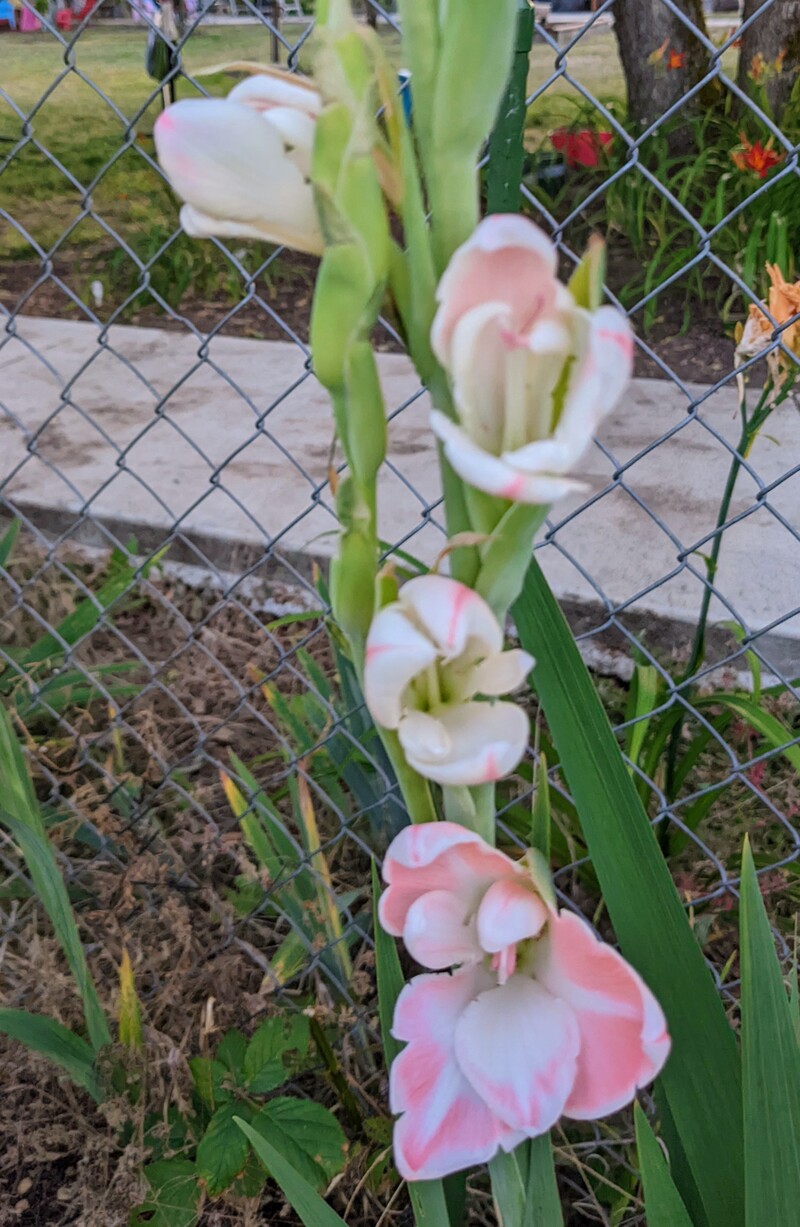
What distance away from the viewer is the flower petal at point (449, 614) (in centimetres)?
31

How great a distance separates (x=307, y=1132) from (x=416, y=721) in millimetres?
703

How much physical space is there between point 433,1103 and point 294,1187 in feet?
0.73

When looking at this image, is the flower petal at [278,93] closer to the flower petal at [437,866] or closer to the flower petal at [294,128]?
the flower petal at [294,128]

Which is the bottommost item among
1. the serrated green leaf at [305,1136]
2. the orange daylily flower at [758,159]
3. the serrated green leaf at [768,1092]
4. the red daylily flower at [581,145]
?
the serrated green leaf at [305,1136]

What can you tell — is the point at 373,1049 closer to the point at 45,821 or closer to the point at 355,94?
the point at 45,821

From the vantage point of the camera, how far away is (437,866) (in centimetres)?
37

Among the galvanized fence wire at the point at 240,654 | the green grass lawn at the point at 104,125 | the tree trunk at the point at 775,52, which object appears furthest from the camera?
the green grass lawn at the point at 104,125

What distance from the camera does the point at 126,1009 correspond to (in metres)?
0.93

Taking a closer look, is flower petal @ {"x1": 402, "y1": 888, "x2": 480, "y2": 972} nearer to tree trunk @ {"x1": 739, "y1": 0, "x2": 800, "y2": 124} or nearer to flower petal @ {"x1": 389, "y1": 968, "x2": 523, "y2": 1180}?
flower petal @ {"x1": 389, "y1": 968, "x2": 523, "y2": 1180}

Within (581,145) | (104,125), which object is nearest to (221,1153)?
(581,145)

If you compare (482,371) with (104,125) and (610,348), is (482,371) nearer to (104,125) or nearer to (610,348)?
(610,348)

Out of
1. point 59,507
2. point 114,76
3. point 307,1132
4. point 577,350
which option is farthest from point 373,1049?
point 114,76

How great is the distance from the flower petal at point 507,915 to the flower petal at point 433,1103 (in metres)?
0.04

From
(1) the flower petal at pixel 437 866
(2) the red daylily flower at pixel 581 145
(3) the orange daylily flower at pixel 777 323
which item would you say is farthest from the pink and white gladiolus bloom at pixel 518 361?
(2) the red daylily flower at pixel 581 145
